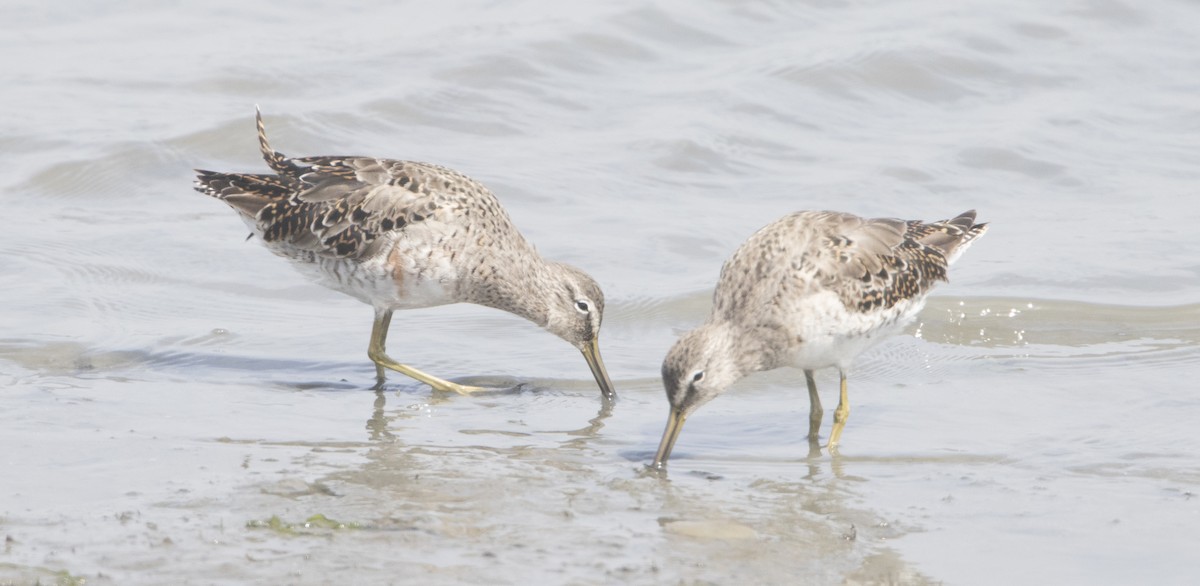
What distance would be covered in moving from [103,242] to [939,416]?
5.80 m

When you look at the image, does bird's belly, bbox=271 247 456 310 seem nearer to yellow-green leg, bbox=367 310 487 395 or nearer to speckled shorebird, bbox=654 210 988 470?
yellow-green leg, bbox=367 310 487 395

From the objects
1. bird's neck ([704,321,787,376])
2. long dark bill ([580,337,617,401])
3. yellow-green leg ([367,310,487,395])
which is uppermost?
bird's neck ([704,321,787,376])

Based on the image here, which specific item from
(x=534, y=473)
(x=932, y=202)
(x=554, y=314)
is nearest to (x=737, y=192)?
(x=932, y=202)

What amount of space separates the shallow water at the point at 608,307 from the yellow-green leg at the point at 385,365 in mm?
106

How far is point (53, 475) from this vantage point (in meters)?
6.07

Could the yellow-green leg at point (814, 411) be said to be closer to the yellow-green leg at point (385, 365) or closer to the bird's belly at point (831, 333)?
the bird's belly at point (831, 333)

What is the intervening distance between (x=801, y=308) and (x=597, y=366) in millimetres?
1602

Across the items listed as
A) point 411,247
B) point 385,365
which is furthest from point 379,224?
point 385,365

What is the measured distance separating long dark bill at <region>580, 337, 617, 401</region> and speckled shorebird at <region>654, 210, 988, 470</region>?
40.8 inches

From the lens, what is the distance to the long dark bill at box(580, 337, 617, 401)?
8062 millimetres

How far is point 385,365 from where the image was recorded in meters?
8.30

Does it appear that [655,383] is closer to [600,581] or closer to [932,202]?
[600,581]

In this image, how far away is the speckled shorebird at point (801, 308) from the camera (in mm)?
6680

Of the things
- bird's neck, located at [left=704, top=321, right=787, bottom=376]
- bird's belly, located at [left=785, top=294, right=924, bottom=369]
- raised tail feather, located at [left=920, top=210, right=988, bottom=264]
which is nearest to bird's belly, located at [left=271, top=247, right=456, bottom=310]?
bird's neck, located at [left=704, top=321, right=787, bottom=376]
